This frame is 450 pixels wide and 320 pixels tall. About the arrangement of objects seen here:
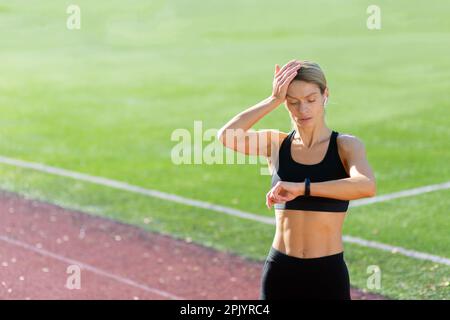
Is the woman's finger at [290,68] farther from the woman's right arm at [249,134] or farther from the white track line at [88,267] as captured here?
the white track line at [88,267]

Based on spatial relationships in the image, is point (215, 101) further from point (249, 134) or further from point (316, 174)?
point (316, 174)

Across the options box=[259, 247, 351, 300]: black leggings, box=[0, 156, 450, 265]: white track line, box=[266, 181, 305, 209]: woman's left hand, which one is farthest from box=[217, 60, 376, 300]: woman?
box=[0, 156, 450, 265]: white track line

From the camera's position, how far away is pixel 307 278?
5.30m

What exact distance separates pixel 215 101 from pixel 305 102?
14.2m

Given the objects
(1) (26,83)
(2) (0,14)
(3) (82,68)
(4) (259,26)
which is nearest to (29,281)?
(1) (26,83)

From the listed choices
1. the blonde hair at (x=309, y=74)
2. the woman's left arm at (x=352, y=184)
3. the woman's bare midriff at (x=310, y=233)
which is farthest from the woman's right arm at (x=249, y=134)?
the woman's left arm at (x=352, y=184)

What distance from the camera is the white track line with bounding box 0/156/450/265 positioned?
10.4 metres

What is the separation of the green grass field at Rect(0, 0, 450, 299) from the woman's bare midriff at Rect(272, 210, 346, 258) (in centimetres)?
201

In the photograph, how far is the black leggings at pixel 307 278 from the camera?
5.30 metres

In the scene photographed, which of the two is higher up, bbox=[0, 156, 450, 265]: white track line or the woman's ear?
the woman's ear

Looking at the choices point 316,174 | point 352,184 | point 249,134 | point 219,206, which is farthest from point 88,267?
point 352,184

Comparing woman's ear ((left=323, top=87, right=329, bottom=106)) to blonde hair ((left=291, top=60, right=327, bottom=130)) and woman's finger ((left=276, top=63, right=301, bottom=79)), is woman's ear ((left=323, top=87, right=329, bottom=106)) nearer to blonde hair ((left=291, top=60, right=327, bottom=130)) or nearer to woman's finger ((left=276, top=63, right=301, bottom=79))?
blonde hair ((left=291, top=60, right=327, bottom=130))

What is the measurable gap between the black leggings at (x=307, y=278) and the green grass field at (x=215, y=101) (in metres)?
2.10
